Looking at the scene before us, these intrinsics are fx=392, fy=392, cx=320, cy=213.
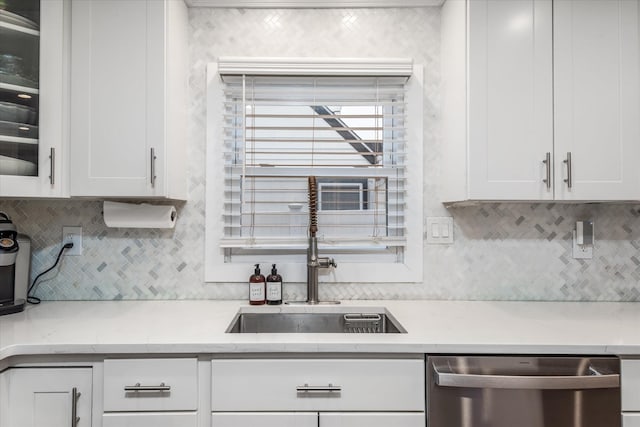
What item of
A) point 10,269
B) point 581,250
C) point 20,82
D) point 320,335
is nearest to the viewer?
point 320,335

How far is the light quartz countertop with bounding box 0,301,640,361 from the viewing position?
3.96ft

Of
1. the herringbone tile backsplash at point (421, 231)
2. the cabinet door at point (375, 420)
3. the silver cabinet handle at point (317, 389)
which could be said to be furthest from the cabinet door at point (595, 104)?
the silver cabinet handle at point (317, 389)

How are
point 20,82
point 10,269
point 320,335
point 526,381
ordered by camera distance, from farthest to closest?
1. point 10,269
2. point 20,82
3. point 320,335
4. point 526,381

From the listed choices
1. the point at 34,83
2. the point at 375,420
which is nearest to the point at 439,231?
the point at 375,420

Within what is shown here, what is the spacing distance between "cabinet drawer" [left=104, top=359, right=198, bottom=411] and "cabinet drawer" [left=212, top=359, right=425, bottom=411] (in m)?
0.08

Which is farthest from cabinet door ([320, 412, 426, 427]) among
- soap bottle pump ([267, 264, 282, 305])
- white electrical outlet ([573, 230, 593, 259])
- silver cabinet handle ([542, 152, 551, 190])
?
white electrical outlet ([573, 230, 593, 259])

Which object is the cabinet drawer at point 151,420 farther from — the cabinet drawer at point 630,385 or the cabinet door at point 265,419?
the cabinet drawer at point 630,385

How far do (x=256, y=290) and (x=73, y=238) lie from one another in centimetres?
89

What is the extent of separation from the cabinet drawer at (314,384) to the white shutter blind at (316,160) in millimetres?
682

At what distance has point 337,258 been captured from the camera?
72.9 inches

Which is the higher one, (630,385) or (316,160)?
(316,160)

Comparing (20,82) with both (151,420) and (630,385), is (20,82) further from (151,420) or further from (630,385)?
(630,385)

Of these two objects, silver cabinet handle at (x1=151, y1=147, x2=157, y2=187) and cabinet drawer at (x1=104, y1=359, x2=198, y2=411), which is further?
silver cabinet handle at (x1=151, y1=147, x2=157, y2=187)

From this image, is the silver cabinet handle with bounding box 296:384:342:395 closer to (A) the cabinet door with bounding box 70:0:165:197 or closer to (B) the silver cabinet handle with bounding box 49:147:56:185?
(A) the cabinet door with bounding box 70:0:165:197
